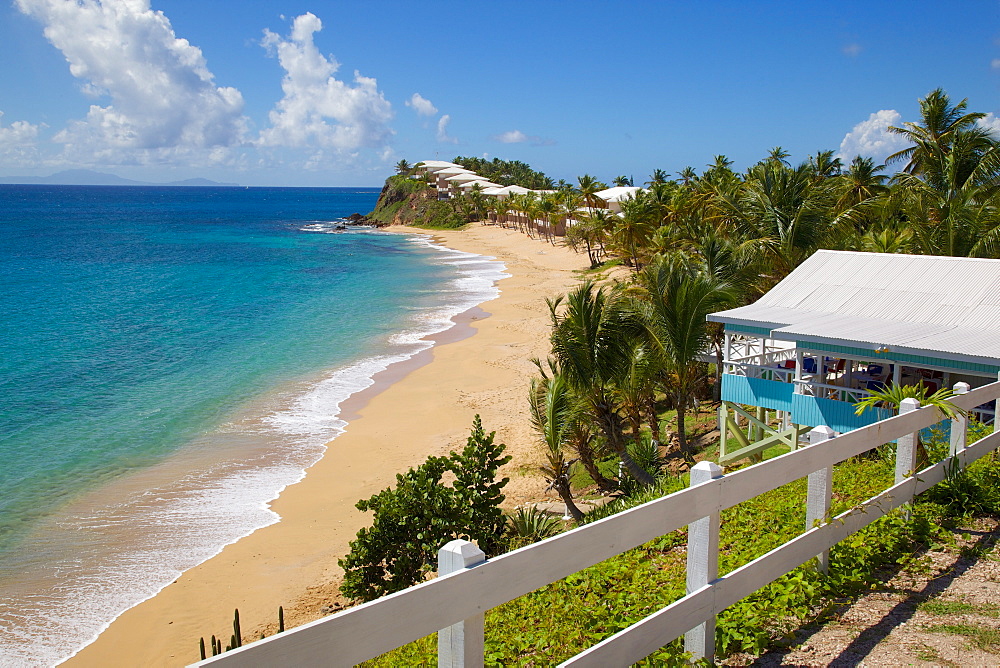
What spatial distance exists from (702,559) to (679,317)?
11.5 meters

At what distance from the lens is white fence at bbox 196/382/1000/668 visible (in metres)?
2.40

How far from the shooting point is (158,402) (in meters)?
23.8

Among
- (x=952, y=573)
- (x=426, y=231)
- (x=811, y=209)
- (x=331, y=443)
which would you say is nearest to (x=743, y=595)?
(x=952, y=573)

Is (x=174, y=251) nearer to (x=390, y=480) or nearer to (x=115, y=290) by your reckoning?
(x=115, y=290)

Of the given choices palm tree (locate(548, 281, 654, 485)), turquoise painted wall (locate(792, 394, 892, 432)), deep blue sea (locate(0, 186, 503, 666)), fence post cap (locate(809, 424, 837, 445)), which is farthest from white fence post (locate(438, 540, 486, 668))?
palm tree (locate(548, 281, 654, 485))

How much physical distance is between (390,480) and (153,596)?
5.72 metres

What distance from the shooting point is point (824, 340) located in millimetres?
12539

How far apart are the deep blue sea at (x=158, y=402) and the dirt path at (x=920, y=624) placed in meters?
10.5

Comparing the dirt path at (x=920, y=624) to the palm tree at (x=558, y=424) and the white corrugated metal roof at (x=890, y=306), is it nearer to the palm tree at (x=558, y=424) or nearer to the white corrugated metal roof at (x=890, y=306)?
the white corrugated metal roof at (x=890, y=306)

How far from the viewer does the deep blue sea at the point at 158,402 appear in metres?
13.3

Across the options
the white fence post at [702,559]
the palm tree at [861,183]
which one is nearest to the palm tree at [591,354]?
the white fence post at [702,559]

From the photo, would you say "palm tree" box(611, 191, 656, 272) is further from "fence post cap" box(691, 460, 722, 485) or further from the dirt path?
"fence post cap" box(691, 460, 722, 485)

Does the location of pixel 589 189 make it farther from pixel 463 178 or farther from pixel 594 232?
pixel 463 178

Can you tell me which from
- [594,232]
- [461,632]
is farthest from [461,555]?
[594,232]
